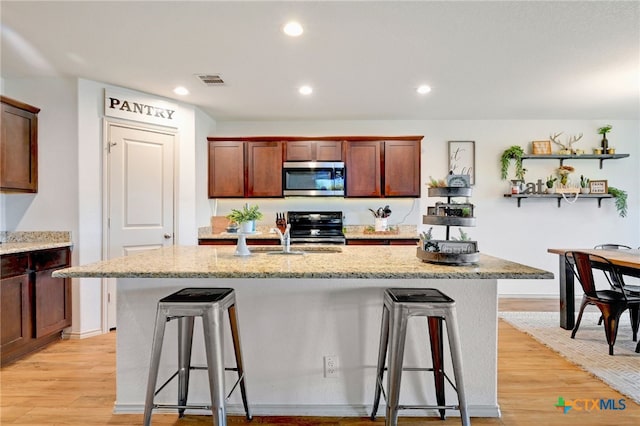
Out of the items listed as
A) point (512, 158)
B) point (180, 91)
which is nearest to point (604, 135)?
point (512, 158)

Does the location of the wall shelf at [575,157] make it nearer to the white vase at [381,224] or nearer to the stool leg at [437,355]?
the white vase at [381,224]

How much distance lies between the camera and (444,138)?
5.00 metres

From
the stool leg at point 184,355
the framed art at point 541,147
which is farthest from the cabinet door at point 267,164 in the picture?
the framed art at point 541,147

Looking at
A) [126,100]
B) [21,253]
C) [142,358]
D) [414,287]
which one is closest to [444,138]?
[414,287]

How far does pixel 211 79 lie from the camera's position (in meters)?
3.46

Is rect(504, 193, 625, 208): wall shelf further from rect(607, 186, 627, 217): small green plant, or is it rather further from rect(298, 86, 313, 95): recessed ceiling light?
rect(298, 86, 313, 95): recessed ceiling light

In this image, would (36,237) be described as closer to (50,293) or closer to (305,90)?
(50,293)

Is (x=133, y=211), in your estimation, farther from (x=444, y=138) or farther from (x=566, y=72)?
(x=566, y=72)

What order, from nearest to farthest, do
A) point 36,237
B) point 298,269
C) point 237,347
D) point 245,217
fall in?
1. point 298,269
2. point 237,347
3. point 245,217
4. point 36,237

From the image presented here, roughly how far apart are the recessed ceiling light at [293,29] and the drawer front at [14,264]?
2740 mm

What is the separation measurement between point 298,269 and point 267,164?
120 inches

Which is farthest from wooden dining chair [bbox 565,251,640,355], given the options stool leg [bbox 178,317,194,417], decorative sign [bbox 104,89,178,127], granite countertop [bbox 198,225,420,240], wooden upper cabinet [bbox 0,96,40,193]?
wooden upper cabinet [bbox 0,96,40,193]

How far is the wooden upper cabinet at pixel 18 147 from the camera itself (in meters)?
3.08

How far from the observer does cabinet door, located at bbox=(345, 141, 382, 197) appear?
15.3 ft
